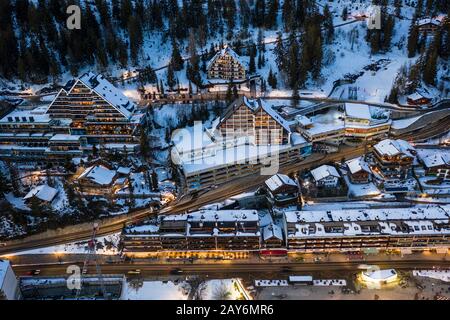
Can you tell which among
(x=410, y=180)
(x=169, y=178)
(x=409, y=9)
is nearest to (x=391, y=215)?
(x=410, y=180)

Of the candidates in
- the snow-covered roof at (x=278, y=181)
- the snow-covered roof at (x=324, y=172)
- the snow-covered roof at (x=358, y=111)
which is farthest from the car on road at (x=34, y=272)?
the snow-covered roof at (x=358, y=111)

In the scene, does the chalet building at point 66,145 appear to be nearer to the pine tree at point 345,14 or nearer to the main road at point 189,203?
the main road at point 189,203

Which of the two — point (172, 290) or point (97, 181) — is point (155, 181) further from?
point (172, 290)

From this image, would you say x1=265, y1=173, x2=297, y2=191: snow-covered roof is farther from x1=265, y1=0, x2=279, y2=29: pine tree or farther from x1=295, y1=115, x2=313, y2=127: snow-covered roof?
x1=265, y1=0, x2=279, y2=29: pine tree

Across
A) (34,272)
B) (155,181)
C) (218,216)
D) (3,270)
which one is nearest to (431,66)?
(218,216)

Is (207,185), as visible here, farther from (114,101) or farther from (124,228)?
(114,101)

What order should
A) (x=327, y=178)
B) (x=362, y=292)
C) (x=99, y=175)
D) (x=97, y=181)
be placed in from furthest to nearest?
(x=99, y=175), (x=327, y=178), (x=97, y=181), (x=362, y=292)

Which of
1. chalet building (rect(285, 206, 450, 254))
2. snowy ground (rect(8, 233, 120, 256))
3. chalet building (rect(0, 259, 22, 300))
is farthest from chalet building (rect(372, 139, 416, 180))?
chalet building (rect(0, 259, 22, 300))
